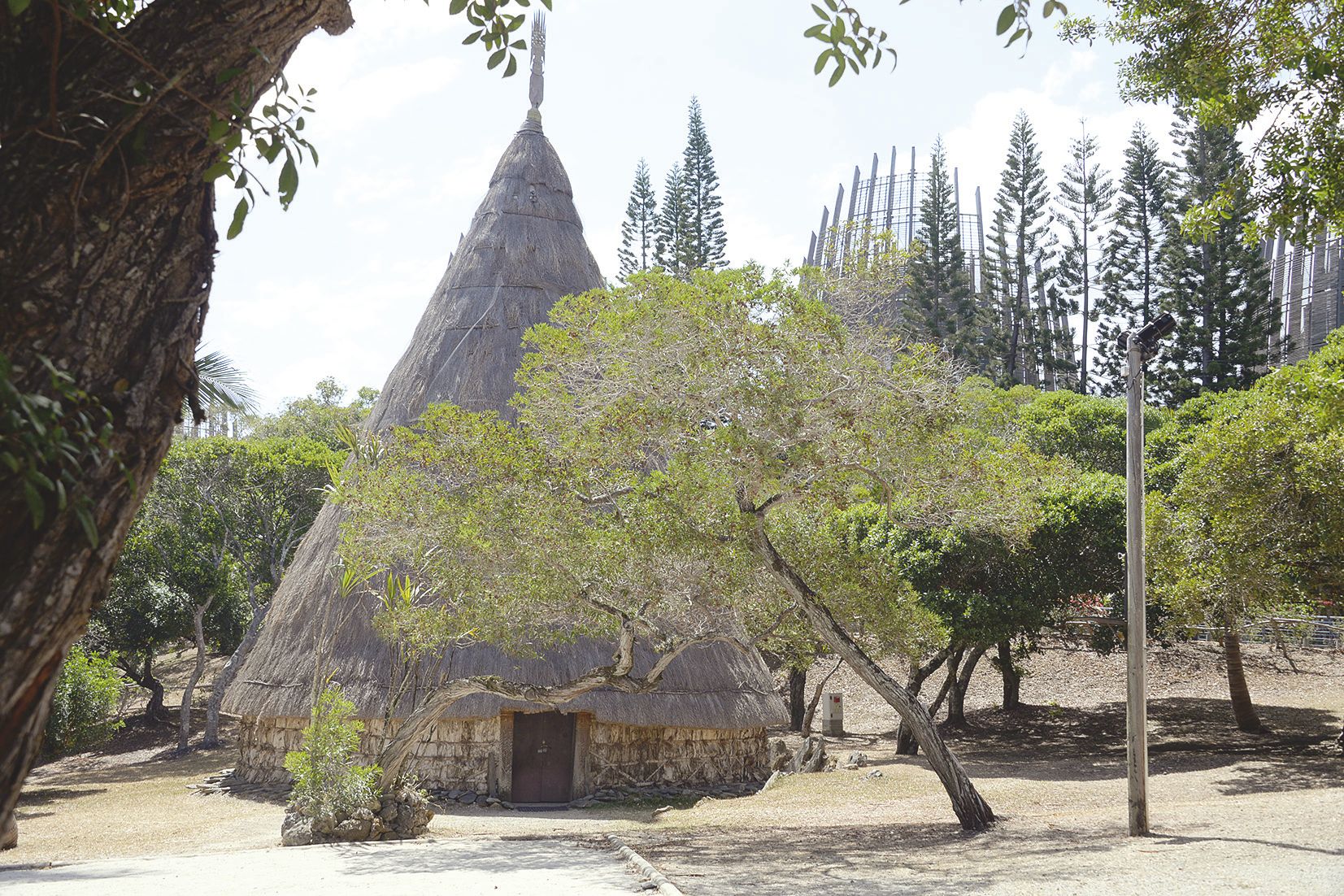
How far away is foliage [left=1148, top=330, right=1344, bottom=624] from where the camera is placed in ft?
36.8

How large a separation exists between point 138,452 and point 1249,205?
7172mm

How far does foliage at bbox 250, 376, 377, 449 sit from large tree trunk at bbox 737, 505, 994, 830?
999 inches

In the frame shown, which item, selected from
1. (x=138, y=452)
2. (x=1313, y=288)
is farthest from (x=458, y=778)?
(x=1313, y=288)

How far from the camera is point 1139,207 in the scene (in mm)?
34938

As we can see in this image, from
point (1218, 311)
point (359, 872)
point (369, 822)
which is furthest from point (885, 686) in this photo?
point (1218, 311)

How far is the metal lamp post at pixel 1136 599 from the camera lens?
8117mm

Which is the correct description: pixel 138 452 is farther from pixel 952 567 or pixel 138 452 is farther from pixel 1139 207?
pixel 1139 207

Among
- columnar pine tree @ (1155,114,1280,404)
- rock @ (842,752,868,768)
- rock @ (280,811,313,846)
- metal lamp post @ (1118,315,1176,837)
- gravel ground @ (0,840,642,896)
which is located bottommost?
rock @ (842,752,868,768)

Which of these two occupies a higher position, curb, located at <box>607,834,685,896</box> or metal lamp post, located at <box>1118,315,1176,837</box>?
metal lamp post, located at <box>1118,315,1176,837</box>

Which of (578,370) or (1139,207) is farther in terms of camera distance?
(1139,207)

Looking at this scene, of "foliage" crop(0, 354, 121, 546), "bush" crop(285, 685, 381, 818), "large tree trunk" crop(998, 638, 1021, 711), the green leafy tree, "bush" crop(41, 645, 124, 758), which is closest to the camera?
"foliage" crop(0, 354, 121, 546)

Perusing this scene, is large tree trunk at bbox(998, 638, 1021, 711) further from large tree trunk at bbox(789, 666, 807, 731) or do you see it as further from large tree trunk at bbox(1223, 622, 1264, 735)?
large tree trunk at bbox(789, 666, 807, 731)

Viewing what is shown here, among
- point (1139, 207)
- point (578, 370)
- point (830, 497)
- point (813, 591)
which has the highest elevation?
point (1139, 207)

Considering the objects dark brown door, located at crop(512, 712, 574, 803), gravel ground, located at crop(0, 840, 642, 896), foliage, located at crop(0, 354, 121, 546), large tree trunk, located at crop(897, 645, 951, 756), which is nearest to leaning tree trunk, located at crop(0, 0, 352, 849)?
foliage, located at crop(0, 354, 121, 546)
